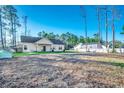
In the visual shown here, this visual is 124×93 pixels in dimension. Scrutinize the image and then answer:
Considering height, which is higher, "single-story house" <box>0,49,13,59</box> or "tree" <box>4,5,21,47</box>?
"tree" <box>4,5,21,47</box>

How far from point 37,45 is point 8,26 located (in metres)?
0.70

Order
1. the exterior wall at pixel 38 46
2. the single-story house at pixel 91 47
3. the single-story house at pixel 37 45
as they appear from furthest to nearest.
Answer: the exterior wall at pixel 38 46, the single-story house at pixel 37 45, the single-story house at pixel 91 47

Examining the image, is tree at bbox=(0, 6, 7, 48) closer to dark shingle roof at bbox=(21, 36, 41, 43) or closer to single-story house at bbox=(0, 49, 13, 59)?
single-story house at bbox=(0, 49, 13, 59)

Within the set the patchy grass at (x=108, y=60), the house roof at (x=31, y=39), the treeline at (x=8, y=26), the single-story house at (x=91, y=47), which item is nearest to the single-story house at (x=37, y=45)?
the house roof at (x=31, y=39)

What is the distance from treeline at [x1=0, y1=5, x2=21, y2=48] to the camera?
11.0 ft

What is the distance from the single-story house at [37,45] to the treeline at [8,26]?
17cm

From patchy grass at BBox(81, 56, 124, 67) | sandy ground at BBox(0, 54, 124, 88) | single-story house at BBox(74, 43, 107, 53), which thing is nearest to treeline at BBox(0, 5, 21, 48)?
sandy ground at BBox(0, 54, 124, 88)

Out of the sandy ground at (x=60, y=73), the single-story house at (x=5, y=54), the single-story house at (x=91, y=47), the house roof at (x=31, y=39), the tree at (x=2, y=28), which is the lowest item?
the sandy ground at (x=60, y=73)

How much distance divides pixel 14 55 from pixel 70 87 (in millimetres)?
1673

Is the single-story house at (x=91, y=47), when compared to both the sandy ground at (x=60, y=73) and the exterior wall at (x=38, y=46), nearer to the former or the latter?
the sandy ground at (x=60, y=73)

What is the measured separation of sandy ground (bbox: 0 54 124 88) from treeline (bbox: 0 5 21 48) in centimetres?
42

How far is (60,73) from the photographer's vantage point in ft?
9.47

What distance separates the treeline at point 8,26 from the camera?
3.37 m

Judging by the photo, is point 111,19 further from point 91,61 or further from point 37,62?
point 37,62
